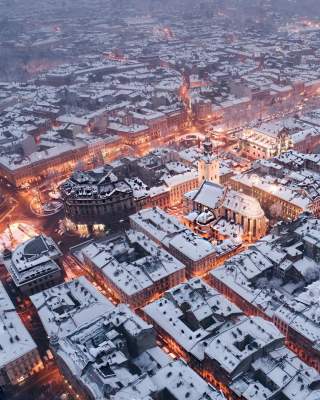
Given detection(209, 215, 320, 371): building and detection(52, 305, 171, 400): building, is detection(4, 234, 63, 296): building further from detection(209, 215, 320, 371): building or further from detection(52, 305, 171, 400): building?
detection(209, 215, 320, 371): building

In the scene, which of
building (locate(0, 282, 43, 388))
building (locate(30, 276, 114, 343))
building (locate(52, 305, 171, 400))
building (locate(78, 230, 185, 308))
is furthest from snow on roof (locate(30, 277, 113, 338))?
building (locate(78, 230, 185, 308))

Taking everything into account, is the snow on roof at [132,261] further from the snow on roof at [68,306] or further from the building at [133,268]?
the snow on roof at [68,306]

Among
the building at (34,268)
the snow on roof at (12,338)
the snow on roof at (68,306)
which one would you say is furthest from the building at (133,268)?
the snow on roof at (12,338)

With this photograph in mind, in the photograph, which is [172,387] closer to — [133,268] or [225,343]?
[225,343]

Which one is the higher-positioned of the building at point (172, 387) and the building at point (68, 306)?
the building at point (172, 387)

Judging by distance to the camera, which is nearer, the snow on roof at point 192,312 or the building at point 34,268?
the snow on roof at point 192,312

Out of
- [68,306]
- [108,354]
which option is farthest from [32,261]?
[108,354]

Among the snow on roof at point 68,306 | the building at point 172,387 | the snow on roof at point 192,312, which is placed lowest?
the snow on roof at point 192,312
